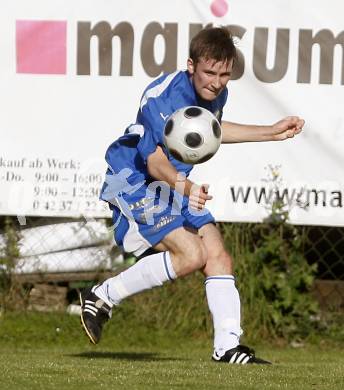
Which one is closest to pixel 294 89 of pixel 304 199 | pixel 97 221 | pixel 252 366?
pixel 304 199

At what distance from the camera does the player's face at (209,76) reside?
648 cm

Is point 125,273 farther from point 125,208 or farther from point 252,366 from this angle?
point 252,366

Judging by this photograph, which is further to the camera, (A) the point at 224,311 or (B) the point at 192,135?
(A) the point at 224,311

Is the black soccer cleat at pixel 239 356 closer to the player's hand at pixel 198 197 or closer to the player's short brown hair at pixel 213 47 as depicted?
the player's hand at pixel 198 197

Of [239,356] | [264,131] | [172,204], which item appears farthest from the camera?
[264,131]

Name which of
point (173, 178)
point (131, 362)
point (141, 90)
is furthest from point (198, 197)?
point (141, 90)

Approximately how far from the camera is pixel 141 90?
874cm

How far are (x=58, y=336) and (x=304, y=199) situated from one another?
2084mm

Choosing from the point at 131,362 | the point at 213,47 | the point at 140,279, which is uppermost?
the point at 213,47

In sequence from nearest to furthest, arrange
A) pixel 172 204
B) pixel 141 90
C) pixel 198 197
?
pixel 198 197 < pixel 172 204 < pixel 141 90

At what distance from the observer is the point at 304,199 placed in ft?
28.4

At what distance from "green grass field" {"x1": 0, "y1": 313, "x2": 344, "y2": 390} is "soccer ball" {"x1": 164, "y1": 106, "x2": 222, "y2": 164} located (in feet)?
3.68

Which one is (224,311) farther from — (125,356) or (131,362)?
(125,356)

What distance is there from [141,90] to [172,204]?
2.18 meters
